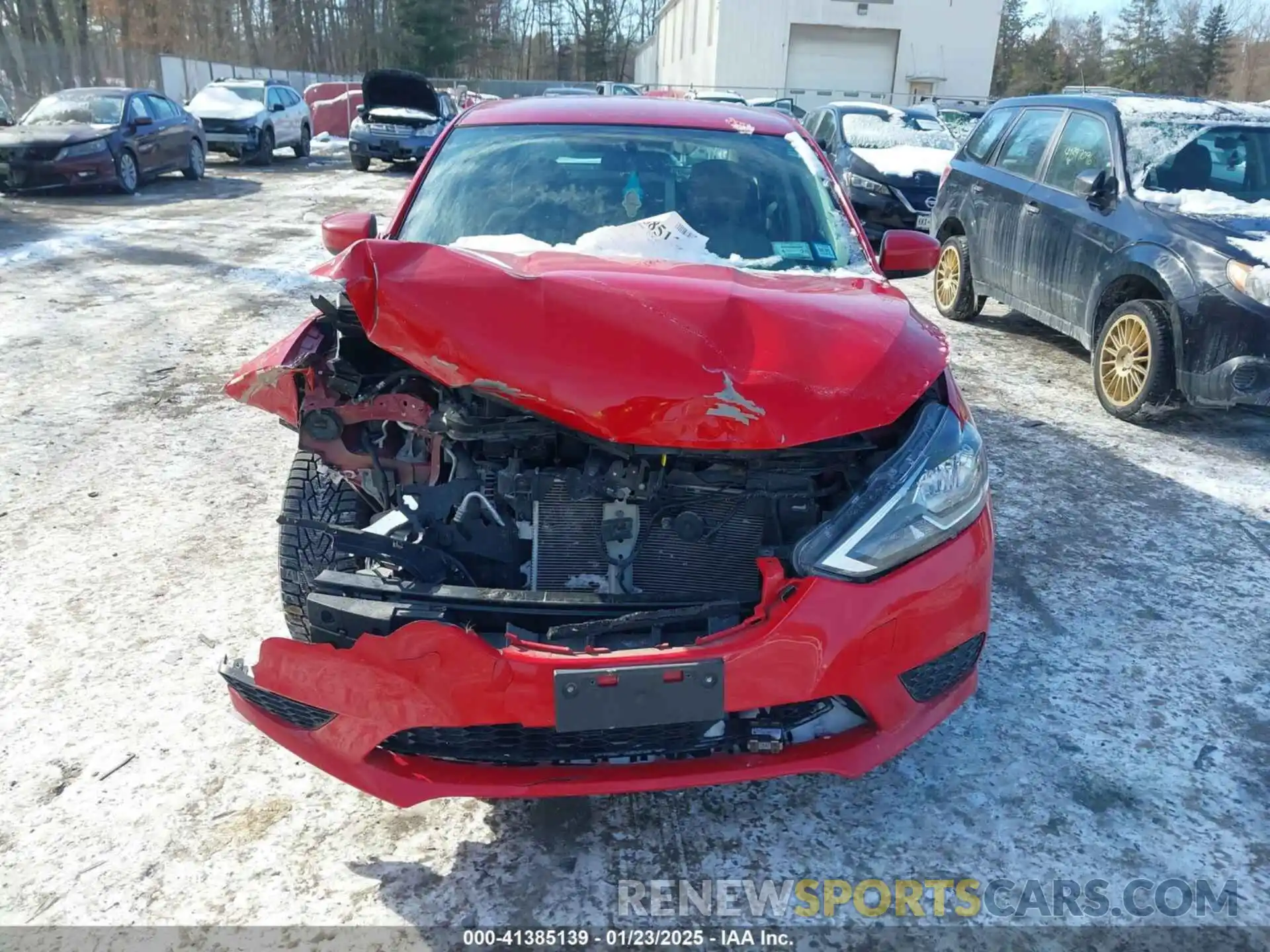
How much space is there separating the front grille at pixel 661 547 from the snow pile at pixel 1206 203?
439cm

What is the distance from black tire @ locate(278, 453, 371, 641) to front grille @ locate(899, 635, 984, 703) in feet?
5.05

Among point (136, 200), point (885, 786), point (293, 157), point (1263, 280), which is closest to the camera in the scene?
point (885, 786)

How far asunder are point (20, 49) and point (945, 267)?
3103cm

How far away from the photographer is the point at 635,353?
2.08 meters

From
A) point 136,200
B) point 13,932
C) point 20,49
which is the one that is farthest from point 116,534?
point 20,49

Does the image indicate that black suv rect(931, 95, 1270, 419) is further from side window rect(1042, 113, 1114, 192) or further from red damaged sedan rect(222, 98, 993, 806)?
red damaged sedan rect(222, 98, 993, 806)

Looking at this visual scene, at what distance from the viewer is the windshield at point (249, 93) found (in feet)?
63.3

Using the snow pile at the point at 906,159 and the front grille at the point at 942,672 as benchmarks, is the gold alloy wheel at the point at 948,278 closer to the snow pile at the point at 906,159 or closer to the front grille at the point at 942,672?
the snow pile at the point at 906,159

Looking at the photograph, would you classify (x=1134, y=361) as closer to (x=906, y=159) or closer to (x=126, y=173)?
(x=906, y=159)

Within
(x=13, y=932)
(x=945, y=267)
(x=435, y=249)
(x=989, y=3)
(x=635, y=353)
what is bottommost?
(x=13, y=932)

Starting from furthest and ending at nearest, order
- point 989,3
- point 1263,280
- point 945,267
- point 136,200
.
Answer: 1. point 989,3
2. point 136,200
3. point 945,267
4. point 1263,280

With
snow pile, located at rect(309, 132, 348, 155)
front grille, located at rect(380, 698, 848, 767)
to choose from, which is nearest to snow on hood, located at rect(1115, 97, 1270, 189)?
front grille, located at rect(380, 698, 848, 767)

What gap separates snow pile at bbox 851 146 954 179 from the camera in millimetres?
10344

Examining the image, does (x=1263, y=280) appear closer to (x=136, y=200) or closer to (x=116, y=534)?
(x=116, y=534)
